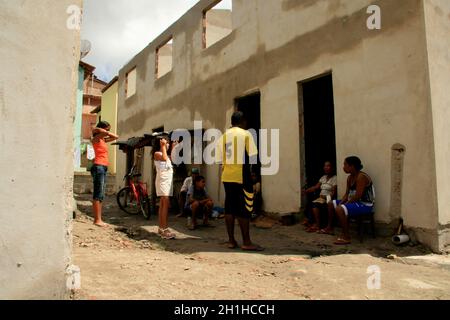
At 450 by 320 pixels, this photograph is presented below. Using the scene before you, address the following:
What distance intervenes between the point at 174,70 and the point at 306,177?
598 centimetres

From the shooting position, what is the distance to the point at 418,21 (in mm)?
4816

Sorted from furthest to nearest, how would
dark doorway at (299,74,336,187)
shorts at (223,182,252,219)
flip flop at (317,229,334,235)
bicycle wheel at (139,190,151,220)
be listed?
bicycle wheel at (139,190,151,220) → dark doorway at (299,74,336,187) → flip flop at (317,229,334,235) → shorts at (223,182,252,219)

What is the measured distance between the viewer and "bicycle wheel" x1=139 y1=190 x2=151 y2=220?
760 cm

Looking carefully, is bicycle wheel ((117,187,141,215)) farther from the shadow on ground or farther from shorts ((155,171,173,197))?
shorts ((155,171,173,197))

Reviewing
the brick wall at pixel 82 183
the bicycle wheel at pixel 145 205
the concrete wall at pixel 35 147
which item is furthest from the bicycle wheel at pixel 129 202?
the brick wall at pixel 82 183

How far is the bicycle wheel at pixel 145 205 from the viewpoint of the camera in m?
7.60

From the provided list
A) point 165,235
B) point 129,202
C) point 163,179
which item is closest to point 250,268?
point 165,235

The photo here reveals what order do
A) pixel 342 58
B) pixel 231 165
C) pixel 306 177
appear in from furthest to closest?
pixel 306 177, pixel 342 58, pixel 231 165

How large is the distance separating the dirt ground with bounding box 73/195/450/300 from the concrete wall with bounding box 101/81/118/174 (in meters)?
14.4
